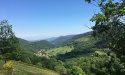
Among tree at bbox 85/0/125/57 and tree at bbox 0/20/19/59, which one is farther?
tree at bbox 0/20/19/59

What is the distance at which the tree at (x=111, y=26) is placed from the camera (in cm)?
834

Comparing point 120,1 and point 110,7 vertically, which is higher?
point 120,1

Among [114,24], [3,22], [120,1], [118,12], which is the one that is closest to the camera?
[118,12]

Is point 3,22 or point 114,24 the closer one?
point 114,24

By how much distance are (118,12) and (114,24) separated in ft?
4.07

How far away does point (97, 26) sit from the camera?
9.23m

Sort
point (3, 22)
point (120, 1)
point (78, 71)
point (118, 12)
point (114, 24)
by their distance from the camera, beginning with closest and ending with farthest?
point (118, 12) < point (114, 24) < point (120, 1) < point (3, 22) < point (78, 71)

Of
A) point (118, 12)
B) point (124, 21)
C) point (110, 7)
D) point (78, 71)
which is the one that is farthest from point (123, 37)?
point (78, 71)

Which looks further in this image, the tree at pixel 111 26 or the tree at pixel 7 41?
the tree at pixel 7 41

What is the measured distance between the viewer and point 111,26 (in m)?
9.02

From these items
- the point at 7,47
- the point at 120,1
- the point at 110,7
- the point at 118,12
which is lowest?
the point at 7,47

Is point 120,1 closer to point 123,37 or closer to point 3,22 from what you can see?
point 123,37

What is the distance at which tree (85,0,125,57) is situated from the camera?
834 cm

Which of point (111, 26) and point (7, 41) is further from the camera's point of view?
point (7, 41)
